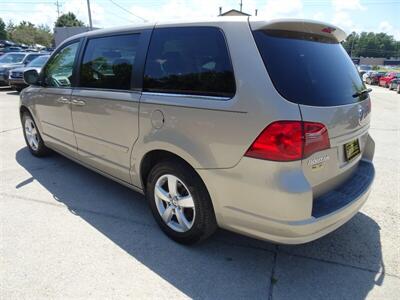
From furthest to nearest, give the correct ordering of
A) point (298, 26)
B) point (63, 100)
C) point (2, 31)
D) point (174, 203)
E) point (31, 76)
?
point (2, 31), point (31, 76), point (63, 100), point (174, 203), point (298, 26)

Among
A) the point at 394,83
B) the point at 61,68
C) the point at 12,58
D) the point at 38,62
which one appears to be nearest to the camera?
the point at 61,68

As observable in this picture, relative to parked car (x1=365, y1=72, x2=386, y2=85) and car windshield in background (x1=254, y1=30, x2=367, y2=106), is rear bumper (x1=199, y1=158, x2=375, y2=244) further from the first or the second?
parked car (x1=365, y1=72, x2=386, y2=85)

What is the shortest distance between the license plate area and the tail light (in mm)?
471

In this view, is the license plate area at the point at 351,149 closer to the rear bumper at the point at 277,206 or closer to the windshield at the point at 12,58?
the rear bumper at the point at 277,206

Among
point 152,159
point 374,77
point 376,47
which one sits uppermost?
point 152,159

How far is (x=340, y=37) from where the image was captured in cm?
291

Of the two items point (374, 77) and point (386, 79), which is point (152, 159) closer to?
point (386, 79)

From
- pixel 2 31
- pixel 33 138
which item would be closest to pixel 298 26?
pixel 33 138

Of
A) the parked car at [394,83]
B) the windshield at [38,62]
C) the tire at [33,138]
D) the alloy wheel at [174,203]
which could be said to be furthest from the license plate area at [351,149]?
the parked car at [394,83]

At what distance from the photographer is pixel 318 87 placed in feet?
7.53

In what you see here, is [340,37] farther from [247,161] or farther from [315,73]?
[247,161]

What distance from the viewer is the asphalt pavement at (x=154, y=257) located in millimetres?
2385

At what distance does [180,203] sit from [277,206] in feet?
3.03

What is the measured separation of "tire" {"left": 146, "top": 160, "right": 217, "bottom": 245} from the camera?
260cm
